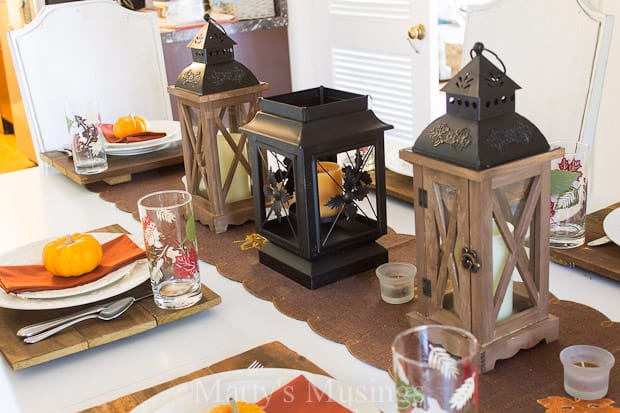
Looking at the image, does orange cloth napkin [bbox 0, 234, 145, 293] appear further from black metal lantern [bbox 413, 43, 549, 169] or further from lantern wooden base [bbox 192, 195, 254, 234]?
black metal lantern [bbox 413, 43, 549, 169]

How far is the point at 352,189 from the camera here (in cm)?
135

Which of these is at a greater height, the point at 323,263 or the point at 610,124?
the point at 323,263

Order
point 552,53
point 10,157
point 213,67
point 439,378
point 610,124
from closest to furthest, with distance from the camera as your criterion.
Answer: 1. point 439,378
2. point 213,67
3. point 552,53
4. point 610,124
5. point 10,157

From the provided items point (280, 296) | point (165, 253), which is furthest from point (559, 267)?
point (165, 253)

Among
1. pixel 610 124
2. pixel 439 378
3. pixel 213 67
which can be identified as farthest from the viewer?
pixel 610 124

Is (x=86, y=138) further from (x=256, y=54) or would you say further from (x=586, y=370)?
(x=256, y=54)

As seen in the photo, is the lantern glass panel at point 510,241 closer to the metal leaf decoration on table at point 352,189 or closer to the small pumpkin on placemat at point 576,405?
the small pumpkin on placemat at point 576,405

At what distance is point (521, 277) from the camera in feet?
3.58

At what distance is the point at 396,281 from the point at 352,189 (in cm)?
18

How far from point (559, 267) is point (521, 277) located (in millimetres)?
293

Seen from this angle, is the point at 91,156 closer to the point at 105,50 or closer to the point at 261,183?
the point at 105,50

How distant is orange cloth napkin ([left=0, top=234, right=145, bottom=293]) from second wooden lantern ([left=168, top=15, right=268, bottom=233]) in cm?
26

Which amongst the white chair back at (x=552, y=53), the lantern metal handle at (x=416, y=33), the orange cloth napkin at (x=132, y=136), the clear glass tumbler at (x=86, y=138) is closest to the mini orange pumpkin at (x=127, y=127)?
the orange cloth napkin at (x=132, y=136)

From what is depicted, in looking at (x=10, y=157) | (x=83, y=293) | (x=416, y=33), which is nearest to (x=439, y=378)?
(x=83, y=293)
